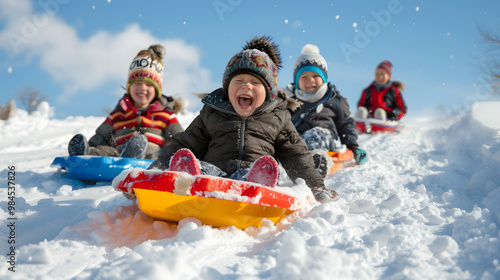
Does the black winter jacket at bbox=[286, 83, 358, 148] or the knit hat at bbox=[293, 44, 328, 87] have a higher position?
the knit hat at bbox=[293, 44, 328, 87]

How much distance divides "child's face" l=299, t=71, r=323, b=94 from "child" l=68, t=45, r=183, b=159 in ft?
4.83

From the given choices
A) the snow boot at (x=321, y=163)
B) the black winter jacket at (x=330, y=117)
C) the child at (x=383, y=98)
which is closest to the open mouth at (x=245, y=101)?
the snow boot at (x=321, y=163)

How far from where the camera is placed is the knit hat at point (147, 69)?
3908mm

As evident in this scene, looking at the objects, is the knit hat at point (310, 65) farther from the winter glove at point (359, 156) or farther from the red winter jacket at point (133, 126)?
the red winter jacket at point (133, 126)

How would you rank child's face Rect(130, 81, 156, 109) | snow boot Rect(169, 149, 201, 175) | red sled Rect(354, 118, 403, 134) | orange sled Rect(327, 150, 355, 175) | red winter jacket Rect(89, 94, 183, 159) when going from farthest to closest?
red sled Rect(354, 118, 403, 134) < child's face Rect(130, 81, 156, 109) < red winter jacket Rect(89, 94, 183, 159) < orange sled Rect(327, 150, 355, 175) < snow boot Rect(169, 149, 201, 175)

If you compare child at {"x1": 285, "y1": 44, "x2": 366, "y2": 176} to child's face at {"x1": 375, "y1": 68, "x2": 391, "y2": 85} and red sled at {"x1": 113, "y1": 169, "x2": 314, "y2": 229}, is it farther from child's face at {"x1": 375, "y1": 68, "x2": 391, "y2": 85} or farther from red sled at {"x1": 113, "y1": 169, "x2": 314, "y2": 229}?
child's face at {"x1": 375, "y1": 68, "x2": 391, "y2": 85}

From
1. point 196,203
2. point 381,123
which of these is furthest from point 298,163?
point 381,123

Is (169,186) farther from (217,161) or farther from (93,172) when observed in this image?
(93,172)

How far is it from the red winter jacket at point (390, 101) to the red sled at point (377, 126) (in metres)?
0.54

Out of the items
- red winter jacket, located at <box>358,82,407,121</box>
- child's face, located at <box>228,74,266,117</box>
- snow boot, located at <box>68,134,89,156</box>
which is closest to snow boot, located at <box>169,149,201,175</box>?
child's face, located at <box>228,74,266,117</box>

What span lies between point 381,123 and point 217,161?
566 centimetres

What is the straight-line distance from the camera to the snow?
3.97 feet

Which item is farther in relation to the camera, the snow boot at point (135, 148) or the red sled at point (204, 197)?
the snow boot at point (135, 148)

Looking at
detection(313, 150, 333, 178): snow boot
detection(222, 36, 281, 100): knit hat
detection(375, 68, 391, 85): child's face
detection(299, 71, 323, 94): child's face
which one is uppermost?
detection(375, 68, 391, 85): child's face
